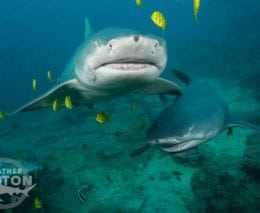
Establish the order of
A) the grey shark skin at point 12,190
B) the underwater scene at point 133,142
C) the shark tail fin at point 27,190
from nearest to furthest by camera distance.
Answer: the underwater scene at point 133,142 → the grey shark skin at point 12,190 → the shark tail fin at point 27,190

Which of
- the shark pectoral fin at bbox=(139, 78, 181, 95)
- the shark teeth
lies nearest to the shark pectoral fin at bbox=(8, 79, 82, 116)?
the shark pectoral fin at bbox=(139, 78, 181, 95)

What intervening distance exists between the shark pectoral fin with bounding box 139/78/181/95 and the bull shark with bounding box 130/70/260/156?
0.50 meters

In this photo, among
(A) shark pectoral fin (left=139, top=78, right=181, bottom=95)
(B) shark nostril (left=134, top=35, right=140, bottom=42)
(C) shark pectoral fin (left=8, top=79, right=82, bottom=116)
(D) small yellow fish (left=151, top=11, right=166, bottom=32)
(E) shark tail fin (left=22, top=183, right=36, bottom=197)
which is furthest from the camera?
(E) shark tail fin (left=22, top=183, right=36, bottom=197)

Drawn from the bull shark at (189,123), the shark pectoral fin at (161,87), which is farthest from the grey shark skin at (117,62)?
the shark pectoral fin at (161,87)

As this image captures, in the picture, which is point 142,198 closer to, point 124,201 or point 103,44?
point 124,201

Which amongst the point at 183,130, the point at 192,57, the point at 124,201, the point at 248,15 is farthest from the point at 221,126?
the point at 248,15

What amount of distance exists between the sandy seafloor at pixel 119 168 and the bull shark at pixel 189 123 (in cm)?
216

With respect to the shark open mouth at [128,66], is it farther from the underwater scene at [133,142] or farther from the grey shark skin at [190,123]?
the grey shark skin at [190,123]

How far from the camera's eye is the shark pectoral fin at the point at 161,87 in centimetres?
542

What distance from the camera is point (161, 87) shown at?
5.67 meters

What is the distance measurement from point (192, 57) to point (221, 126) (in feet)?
68.9

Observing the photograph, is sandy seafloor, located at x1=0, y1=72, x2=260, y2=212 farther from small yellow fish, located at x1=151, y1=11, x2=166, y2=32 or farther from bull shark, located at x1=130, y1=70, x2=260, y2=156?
small yellow fish, located at x1=151, y1=11, x2=166, y2=32

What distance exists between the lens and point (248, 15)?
1204 inches

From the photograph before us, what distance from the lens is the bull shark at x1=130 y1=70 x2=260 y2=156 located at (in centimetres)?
413
